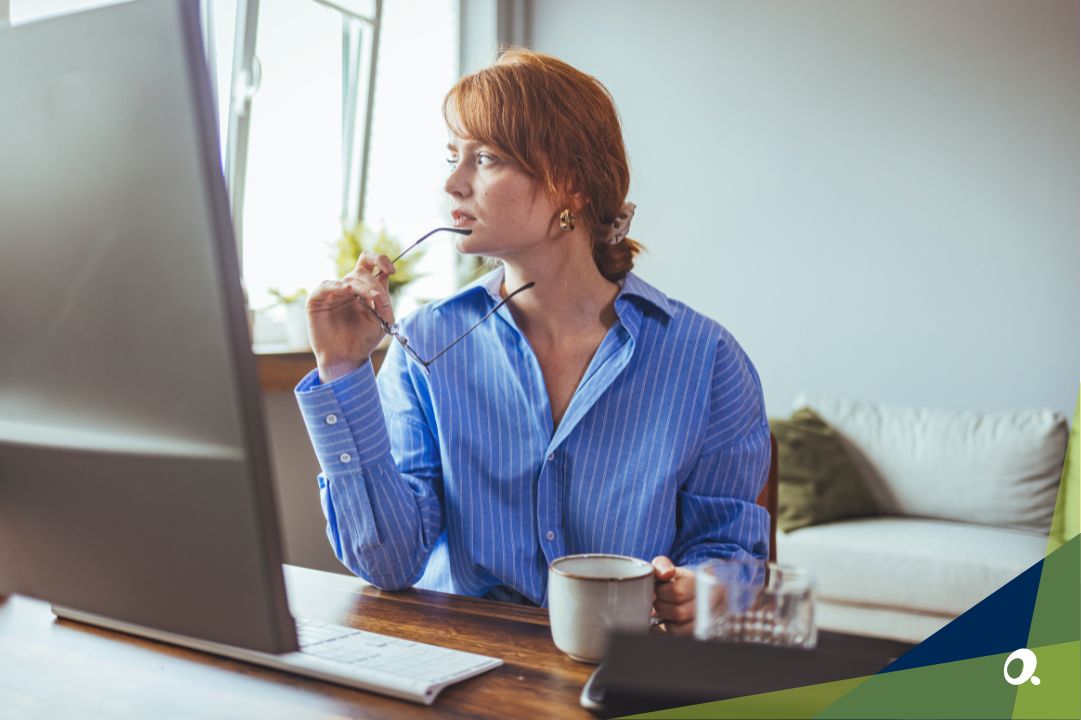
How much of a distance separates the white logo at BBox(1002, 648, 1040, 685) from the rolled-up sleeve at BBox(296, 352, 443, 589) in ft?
2.21

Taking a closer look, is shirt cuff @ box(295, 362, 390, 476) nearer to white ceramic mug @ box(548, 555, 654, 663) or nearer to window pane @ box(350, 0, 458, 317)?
white ceramic mug @ box(548, 555, 654, 663)

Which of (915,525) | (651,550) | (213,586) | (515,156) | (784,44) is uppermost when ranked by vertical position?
(784,44)

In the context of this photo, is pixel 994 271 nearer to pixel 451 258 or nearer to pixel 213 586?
pixel 451 258

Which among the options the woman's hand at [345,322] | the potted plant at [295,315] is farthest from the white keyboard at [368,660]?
the potted plant at [295,315]

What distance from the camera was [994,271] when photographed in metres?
3.54

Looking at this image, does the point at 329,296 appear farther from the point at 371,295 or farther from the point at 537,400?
the point at 537,400

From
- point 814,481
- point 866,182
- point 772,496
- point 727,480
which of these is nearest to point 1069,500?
point 814,481

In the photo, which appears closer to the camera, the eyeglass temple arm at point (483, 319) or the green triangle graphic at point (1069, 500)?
A: the eyeglass temple arm at point (483, 319)

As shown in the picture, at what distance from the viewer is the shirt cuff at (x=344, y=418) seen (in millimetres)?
1018

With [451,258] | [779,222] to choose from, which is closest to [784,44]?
[779,222]

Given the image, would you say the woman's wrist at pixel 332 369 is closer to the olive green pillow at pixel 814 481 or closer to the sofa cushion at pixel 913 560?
the sofa cushion at pixel 913 560

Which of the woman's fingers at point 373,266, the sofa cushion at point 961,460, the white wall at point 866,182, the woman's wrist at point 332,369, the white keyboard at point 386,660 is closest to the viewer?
the white keyboard at point 386,660

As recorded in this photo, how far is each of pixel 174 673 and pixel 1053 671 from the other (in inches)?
27.0

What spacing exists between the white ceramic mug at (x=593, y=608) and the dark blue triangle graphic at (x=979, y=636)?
0.22 metres
